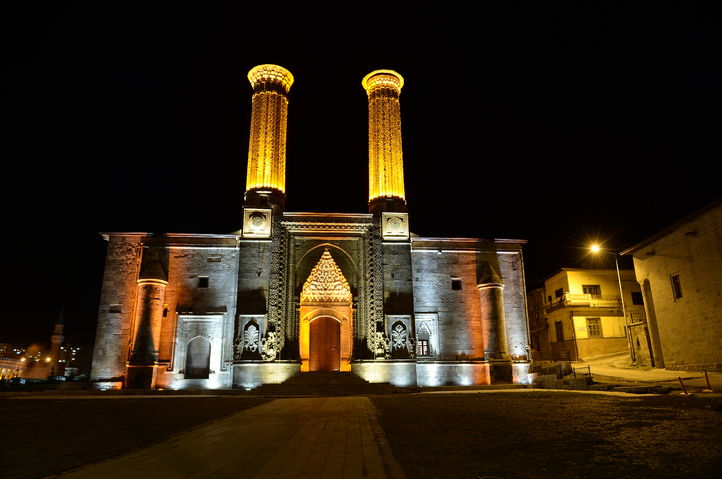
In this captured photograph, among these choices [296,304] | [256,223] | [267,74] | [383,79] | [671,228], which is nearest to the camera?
[671,228]

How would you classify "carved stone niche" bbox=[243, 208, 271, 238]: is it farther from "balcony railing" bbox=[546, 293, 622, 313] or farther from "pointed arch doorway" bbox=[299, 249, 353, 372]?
"balcony railing" bbox=[546, 293, 622, 313]

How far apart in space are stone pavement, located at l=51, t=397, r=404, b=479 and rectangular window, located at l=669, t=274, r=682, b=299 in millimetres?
19789

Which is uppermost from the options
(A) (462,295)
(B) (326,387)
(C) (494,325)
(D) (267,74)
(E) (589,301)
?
(D) (267,74)

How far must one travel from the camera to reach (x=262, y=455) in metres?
4.98

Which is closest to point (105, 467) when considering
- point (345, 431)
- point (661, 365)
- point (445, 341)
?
point (345, 431)

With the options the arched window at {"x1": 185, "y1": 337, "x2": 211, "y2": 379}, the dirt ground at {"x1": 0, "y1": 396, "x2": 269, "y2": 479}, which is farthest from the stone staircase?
the dirt ground at {"x1": 0, "y1": 396, "x2": 269, "y2": 479}

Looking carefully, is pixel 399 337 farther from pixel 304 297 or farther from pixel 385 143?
pixel 385 143

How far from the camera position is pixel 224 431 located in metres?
6.86

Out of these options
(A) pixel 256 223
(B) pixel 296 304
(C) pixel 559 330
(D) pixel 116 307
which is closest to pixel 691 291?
(C) pixel 559 330

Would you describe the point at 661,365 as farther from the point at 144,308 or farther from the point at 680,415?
the point at 144,308

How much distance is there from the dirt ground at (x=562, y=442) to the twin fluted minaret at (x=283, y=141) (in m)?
17.0

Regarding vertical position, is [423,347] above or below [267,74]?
below

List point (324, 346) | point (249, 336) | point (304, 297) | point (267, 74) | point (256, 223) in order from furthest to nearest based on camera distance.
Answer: point (267, 74)
point (324, 346)
point (304, 297)
point (256, 223)
point (249, 336)

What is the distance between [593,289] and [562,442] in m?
31.0
